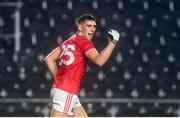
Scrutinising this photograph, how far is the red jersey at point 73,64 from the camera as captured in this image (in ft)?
12.7

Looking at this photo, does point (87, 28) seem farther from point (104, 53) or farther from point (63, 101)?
point (63, 101)

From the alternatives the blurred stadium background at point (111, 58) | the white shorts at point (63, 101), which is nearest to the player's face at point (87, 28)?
the white shorts at point (63, 101)

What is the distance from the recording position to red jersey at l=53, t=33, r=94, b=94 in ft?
12.7

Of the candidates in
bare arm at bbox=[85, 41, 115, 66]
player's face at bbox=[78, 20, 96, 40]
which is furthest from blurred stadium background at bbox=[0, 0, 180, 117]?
bare arm at bbox=[85, 41, 115, 66]

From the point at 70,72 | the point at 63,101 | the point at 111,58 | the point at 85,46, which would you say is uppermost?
the point at 111,58

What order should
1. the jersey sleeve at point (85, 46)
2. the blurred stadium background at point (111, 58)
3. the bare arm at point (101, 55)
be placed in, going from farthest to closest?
the blurred stadium background at point (111, 58)
the jersey sleeve at point (85, 46)
the bare arm at point (101, 55)

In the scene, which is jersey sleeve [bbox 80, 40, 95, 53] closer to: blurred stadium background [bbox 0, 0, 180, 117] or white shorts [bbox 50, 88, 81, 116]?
white shorts [bbox 50, 88, 81, 116]

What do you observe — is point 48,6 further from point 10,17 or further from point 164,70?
point 164,70

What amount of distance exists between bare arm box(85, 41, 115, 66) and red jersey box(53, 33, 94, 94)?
0.12ft

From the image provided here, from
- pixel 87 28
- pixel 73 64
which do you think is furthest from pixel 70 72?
pixel 87 28

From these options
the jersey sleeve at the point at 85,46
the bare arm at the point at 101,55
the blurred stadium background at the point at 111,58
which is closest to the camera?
the bare arm at the point at 101,55

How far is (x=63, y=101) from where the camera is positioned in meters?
3.87

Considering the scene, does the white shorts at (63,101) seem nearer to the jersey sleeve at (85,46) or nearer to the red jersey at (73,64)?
the red jersey at (73,64)

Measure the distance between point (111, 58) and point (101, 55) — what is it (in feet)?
14.6
